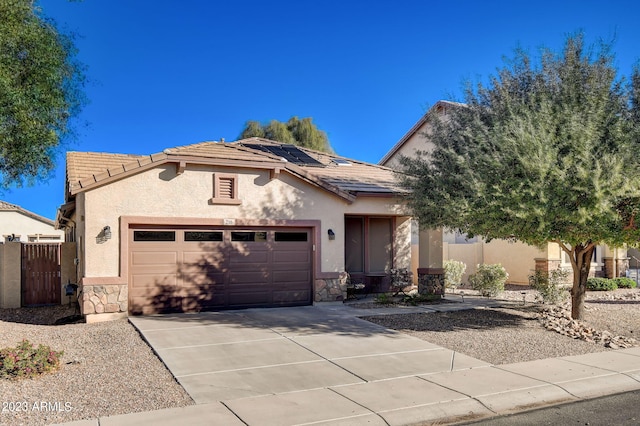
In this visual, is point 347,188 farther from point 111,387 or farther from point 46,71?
point 111,387

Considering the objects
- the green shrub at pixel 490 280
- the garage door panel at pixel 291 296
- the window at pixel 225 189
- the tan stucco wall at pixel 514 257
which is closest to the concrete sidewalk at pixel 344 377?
the garage door panel at pixel 291 296

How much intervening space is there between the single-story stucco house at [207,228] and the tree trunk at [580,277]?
4640 millimetres

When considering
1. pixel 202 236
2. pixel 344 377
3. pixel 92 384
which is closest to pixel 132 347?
pixel 92 384

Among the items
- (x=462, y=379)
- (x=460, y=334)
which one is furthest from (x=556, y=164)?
(x=462, y=379)

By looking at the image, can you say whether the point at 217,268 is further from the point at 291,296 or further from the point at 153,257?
the point at 291,296

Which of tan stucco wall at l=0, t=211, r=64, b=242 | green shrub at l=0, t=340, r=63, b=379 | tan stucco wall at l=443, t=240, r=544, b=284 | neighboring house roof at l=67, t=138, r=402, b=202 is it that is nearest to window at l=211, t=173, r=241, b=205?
neighboring house roof at l=67, t=138, r=402, b=202

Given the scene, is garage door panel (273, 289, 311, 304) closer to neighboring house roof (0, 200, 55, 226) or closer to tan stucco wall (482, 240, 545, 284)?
tan stucco wall (482, 240, 545, 284)

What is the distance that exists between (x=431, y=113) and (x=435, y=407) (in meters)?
9.01

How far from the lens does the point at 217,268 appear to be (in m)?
14.4

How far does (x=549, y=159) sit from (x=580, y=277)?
4.08m

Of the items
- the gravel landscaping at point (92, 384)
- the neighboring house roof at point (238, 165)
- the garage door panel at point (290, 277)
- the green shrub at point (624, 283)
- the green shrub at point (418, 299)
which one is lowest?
the green shrub at point (624, 283)

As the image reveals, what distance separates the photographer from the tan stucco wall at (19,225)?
37.3 m

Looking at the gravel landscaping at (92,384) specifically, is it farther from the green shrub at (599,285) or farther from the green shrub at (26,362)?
the green shrub at (599,285)

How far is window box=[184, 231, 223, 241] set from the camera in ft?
46.4
